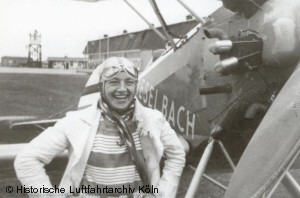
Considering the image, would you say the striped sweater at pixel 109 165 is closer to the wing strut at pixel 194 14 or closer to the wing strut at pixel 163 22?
the wing strut at pixel 194 14

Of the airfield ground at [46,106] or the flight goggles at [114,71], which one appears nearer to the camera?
the flight goggles at [114,71]

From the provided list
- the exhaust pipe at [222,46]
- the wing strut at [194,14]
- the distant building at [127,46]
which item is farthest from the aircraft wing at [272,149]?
the distant building at [127,46]

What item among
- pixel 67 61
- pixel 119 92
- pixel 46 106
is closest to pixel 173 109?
pixel 67 61

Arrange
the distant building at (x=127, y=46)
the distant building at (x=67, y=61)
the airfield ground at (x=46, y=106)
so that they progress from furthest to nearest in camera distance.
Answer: the distant building at (x=127, y=46) → the distant building at (x=67, y=61) → the airfield ground at (x=46, y=106)

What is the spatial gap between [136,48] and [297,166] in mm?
2203

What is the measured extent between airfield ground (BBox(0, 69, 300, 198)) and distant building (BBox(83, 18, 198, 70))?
75cm

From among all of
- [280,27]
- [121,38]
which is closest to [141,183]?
[280,27]

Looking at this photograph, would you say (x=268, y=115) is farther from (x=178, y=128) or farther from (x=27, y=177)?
(x=178, y=128)

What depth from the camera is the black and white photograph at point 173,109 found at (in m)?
2.27

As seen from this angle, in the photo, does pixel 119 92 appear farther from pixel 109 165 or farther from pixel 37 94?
pixel 37 94

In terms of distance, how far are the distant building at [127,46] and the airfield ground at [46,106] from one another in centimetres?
75

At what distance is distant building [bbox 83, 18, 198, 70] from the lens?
518 cm

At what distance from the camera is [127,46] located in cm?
537

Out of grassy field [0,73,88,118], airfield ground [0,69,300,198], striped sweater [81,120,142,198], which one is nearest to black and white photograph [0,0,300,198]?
striped sweater [81,120,142,198]
